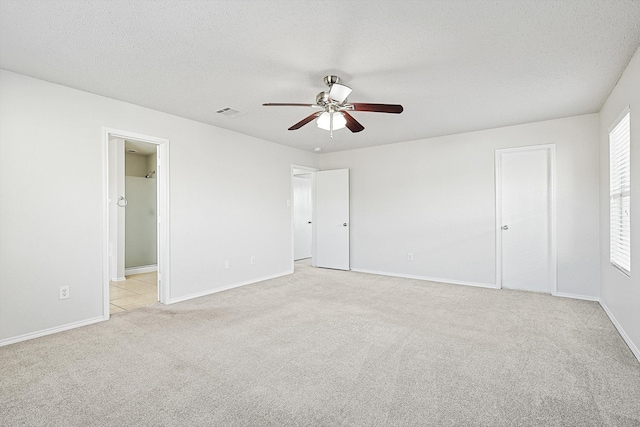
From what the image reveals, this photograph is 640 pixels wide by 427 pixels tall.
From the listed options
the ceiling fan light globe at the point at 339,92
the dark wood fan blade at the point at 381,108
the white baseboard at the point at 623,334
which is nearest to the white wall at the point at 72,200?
the ceiling fan light globe at the point at 339,92

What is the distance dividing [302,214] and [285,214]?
2358 millimetres

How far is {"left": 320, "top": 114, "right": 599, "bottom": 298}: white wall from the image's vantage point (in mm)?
4098

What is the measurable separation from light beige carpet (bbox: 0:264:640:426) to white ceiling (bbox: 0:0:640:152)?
7.66 ft

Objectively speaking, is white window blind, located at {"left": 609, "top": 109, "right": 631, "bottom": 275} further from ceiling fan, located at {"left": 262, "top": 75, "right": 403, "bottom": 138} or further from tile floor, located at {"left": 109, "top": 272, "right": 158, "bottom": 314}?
tile floor, located at {"left": 109, "top": 272, "right": 158, "bottom": 314}

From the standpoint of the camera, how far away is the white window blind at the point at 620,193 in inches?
113

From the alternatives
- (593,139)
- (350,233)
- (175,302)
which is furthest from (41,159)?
(593,139)

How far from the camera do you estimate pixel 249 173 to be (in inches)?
200

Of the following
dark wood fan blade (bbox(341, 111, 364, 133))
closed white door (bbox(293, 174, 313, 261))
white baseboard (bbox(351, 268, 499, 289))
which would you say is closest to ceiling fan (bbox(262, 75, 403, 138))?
dark wood fan blade (bbox(341, 111, 364, 133))

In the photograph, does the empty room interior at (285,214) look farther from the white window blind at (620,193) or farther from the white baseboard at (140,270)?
the white baseboard at (140,270)

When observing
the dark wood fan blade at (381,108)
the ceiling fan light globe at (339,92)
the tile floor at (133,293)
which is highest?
the ceiling fan light globe at (339,92)

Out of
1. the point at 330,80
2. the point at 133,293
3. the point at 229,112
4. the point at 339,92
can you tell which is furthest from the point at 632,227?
the point at 133,293

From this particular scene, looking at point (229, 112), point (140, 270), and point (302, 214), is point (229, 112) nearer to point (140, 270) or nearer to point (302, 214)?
point (140, 270)

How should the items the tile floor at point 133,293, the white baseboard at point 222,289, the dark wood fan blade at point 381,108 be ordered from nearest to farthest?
1. the dark wood fan blade at point 381,108
2. the tile floor at point 133,293
3. the white baseboard at point 222,289

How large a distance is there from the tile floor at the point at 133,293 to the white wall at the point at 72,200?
18.9 inches
